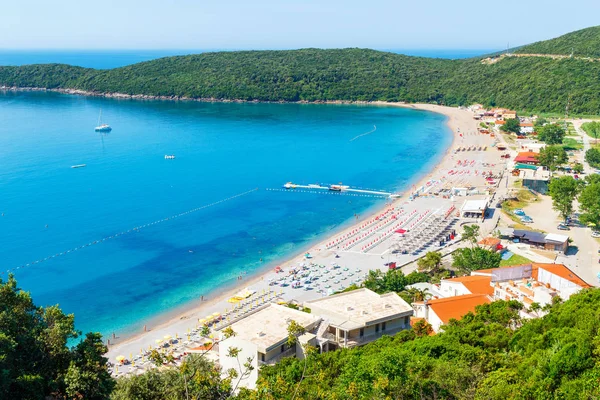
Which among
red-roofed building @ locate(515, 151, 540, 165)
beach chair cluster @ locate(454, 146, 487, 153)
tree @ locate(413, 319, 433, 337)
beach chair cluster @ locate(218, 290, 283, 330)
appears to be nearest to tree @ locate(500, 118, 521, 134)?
beach chair cluster @ locate(454, 146, 487, 153)

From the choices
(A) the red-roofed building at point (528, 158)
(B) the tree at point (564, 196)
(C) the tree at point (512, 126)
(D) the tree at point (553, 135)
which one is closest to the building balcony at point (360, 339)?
(B) the tree at point (564, 196)

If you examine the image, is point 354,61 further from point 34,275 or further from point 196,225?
point 34,275

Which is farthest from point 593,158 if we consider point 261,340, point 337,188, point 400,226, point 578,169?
point 261,340

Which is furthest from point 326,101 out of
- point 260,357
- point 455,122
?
point 260,357

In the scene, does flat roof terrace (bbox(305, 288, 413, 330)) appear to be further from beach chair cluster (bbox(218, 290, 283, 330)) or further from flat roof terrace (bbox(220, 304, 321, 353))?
beach chair cluster (bbox(218, 290, 283, 330))

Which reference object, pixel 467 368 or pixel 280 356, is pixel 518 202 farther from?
pixel 467 368
